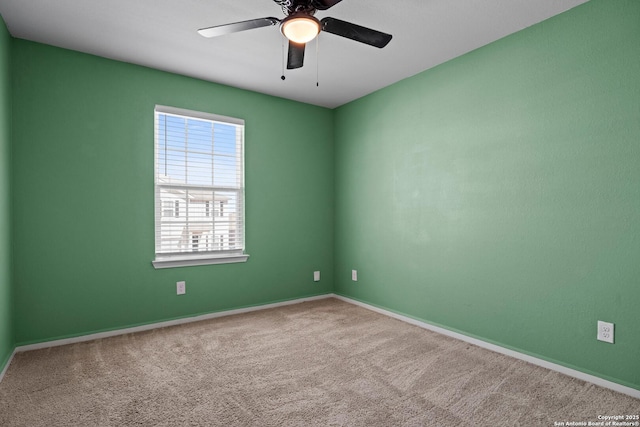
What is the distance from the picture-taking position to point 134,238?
3264mm

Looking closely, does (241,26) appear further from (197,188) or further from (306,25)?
(197,188)

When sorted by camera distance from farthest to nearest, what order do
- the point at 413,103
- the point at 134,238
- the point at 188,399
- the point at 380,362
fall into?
1. the point at 413,103
2. the point at 134,238
3. the point at 380,362
4. the point at 188,399

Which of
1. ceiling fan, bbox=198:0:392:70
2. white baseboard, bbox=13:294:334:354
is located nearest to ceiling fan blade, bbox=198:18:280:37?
ceiling fan, bbox=198:0:392:70

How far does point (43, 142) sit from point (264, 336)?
8.15ft

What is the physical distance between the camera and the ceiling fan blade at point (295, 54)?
2242mm

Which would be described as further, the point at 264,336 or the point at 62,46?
the point at 264,336

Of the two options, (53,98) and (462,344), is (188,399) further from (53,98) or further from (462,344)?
(53,98)

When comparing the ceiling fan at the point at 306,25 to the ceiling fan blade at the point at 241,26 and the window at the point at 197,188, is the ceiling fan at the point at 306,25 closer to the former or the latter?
the ceiling fan blade at the point at 241,26

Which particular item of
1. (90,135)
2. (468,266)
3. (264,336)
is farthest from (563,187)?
(90,135)

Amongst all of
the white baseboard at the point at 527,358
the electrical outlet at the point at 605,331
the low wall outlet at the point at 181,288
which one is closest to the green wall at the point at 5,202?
the low wall outlet at the point at 181,288

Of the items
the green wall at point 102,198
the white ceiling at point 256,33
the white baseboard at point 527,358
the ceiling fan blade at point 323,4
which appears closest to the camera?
the ceiling fan blade at point 323,4

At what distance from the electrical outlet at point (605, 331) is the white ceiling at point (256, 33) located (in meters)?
2.14

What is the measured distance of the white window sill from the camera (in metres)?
3.38

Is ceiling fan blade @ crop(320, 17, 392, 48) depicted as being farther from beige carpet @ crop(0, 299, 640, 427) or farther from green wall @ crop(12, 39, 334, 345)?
beige carpet @ crop(0, 299, 640, 427)
